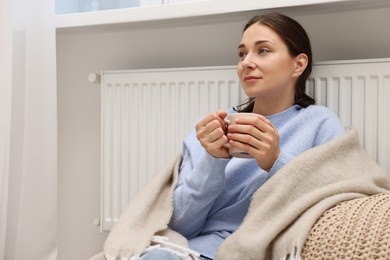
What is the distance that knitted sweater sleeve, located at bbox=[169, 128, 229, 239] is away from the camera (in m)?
1.08

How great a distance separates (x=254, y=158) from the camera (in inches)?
42.3

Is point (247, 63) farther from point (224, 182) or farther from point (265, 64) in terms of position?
point (224, 182)

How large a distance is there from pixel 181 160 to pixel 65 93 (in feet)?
2.20

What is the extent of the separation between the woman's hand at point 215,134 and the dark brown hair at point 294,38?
0.28 meters

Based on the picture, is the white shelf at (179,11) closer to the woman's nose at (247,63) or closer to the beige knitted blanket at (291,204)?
the woman's nose at (247,63)

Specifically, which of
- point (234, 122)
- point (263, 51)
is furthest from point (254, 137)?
point (263, 51)

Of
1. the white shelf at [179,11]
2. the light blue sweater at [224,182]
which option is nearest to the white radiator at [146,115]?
the white shelf at [179,11]

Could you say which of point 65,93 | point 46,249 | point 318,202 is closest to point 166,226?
point 318,202

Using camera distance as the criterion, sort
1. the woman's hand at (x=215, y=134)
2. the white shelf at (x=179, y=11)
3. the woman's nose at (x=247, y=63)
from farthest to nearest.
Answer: the white shelf at (x=179, y=11)
the woman's nose at (x=247, y=63)
the woman's hand at (x=215, y=134)

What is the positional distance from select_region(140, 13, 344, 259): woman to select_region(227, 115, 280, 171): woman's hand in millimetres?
11

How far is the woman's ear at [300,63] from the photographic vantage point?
1.21 metres

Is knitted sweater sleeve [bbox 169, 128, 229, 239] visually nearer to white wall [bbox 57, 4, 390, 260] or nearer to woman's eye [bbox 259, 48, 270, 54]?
woman's eye [bbox 259, 48, 270, 54]

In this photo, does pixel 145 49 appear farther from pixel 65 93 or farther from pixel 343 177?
pixel 343 177

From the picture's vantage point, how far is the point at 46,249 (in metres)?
1.45
